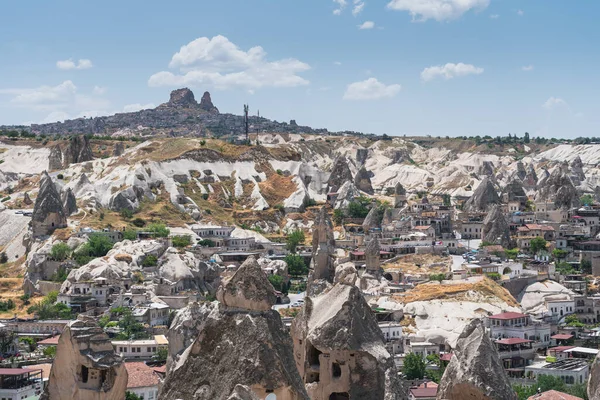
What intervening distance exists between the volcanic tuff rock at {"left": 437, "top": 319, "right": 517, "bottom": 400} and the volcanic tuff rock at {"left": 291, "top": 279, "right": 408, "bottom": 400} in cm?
73

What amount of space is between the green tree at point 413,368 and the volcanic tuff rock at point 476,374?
3642cm

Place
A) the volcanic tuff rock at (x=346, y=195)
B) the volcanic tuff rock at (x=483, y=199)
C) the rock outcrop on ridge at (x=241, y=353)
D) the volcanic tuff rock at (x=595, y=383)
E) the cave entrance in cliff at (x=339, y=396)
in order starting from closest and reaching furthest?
the rock outcrop on ridge at (x=241, y=353) → the volcanic tuff rock at (x=595, y=383) → the cave entrance in cliff at (x=339, y=396) → the volcanic tuff rock at (x=483, y=199) → the volcanic tuff rock at (x=346, y=195)

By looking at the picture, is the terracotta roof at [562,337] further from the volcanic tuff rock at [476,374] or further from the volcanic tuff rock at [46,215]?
the volcanic tuff rock at [476,374]

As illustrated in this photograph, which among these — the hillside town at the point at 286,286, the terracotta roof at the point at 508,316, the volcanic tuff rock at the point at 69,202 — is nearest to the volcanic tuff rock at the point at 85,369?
the hillside town at the point at 286,286

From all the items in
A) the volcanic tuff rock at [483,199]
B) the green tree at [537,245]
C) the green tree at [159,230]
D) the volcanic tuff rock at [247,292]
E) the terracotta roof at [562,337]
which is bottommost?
the terracotta roof at [562,337]

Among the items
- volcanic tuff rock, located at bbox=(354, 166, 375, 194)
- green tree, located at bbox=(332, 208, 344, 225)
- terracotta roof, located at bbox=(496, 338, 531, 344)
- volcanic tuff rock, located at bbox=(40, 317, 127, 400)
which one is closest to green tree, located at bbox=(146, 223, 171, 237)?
green tree, located at bbox=(332, 208, 344, 225)

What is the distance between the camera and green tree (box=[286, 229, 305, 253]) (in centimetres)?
9581

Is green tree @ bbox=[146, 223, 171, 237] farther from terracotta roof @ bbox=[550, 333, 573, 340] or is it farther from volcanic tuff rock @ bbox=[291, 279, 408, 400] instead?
volcanic tuff rock @ bbox=[291, 279, 408, 400]

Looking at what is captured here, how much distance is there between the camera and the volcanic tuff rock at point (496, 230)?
94750 mm

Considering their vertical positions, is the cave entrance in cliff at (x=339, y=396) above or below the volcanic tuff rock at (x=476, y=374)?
below

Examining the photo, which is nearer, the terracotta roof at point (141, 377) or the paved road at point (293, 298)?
the terracotta roof at point (141, 377)

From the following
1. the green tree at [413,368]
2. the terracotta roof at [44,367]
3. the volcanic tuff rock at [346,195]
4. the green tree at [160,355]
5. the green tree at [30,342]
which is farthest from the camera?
the volcanic tuff rock at [346,195]

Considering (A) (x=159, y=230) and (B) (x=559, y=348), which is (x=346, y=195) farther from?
(B) (x=559, y=348)

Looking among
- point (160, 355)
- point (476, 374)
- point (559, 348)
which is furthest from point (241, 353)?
point (559, 348)
